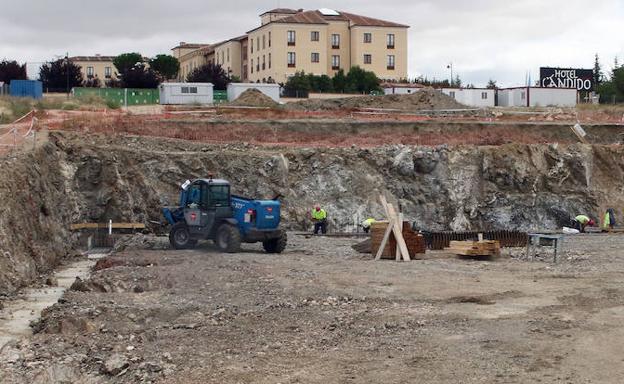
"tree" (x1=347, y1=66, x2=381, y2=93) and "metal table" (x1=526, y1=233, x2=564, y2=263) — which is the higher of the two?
"tree" (x1=347, y1=66, x2=381, y2=93)

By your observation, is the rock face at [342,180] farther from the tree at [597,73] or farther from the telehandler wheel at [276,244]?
the tree at [597,73]

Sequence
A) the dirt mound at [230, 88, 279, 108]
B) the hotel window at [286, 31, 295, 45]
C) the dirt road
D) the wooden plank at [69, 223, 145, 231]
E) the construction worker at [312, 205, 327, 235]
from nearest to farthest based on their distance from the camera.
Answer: the dirt road
the wooden plank at [69, 223, 145, 231]
the construction worker at [312, 205, 327, 235]
the dirt mound at [230, 88, 279, 108]
the hotel window at [286, 31, 295, 45]

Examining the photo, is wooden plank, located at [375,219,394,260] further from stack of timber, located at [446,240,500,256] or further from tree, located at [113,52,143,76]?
tree, located at [113,52,143,76]

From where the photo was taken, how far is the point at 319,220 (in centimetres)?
3334

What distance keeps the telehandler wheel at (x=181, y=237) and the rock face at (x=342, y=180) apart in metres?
3.48

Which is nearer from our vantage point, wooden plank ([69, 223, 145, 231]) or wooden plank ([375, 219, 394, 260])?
wooden plank ([375, 219, 394, 260])

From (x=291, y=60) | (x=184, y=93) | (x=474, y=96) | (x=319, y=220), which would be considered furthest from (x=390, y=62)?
(x=319, y=220)

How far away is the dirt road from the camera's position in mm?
12297

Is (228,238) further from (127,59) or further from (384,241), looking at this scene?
(127,59)

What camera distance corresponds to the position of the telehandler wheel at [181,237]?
2694 centimetres

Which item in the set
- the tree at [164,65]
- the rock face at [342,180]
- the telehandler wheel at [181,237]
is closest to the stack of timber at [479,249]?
the telehandler wheel at [181,237]

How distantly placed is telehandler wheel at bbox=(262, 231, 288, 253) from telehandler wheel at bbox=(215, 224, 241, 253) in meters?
1.12

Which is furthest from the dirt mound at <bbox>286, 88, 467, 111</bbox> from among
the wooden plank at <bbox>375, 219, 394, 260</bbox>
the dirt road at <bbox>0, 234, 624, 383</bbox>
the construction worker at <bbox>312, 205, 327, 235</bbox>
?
the dirt road at <bbox>0, 234, 624, 383</bbox>

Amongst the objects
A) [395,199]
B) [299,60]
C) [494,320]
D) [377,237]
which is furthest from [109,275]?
[299,60]
